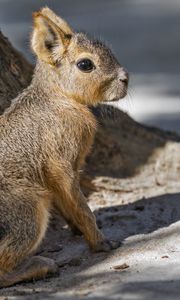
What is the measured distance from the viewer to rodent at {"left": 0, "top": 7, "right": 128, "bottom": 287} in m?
6.00

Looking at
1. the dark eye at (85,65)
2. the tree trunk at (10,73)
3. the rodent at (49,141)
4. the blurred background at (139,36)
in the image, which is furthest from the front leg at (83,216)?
the blurred background at (139,36)

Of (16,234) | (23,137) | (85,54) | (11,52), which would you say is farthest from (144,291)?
(11,52)

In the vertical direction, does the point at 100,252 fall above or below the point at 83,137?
below

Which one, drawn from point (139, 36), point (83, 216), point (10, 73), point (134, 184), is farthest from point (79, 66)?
point (139, 36)

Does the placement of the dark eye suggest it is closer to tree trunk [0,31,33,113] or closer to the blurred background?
tree trunk [0,31,33,113]

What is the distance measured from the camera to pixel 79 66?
262 inches

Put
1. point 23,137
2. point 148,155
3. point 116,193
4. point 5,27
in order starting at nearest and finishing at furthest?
point 23,137
point 116,193
point 148,155
point 5,27

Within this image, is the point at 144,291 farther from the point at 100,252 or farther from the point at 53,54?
the point at 53,54

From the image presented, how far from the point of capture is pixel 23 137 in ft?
20.9

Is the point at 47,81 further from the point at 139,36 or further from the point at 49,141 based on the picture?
the point at 139,36

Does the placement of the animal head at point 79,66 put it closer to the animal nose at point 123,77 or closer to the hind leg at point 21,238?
the animal nose at point 123,77

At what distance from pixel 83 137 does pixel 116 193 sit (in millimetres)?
1448

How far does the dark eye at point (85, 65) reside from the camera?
6.66 metres

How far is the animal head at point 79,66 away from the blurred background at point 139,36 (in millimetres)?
3248
